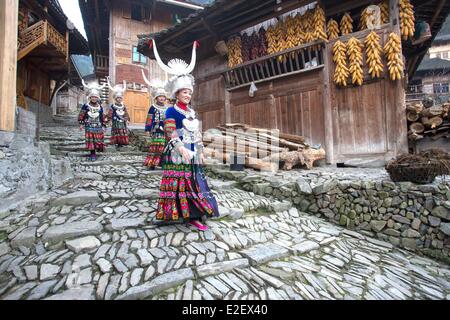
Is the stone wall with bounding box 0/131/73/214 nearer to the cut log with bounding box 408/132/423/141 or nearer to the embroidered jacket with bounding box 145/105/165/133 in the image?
the embroidered jacket with bounding box 145/105/165/133

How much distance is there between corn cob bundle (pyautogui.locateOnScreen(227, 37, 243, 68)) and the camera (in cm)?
860

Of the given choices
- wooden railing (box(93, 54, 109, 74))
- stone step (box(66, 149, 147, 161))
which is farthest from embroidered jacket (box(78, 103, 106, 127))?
wooden railing (box(93, 54, 109, 74))

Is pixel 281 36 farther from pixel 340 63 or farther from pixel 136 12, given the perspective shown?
pixel 136 12

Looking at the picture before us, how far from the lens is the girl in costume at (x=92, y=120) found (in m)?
7.51

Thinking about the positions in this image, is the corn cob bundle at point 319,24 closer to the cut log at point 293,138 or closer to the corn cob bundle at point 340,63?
the corn cob bundle at point 340,63

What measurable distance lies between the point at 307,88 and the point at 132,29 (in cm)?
1405

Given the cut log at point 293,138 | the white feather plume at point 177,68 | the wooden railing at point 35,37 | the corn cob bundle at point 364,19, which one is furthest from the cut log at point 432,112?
the wooden railing at point 35,37

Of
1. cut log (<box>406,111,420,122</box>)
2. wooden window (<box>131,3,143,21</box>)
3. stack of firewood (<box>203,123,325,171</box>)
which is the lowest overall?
stack of firewood (<box>203,123,325,171</box>)

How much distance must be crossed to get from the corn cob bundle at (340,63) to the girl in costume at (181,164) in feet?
16.0

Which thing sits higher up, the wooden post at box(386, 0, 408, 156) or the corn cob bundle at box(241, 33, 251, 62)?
the corn cob bundle at box(241, 33, 251, 62)

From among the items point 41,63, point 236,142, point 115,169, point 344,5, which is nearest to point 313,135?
point 236,142

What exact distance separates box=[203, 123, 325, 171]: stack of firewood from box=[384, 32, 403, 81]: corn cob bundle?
8.03 feet

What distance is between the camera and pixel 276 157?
20.6 feet

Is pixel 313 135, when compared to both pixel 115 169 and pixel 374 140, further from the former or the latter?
pixel 115 169
